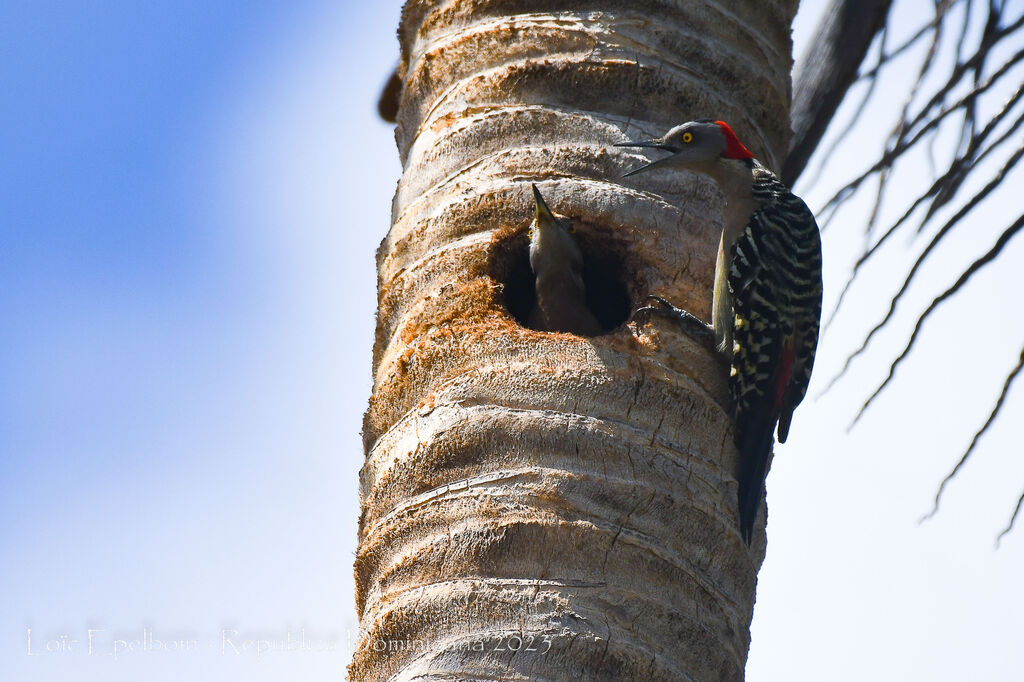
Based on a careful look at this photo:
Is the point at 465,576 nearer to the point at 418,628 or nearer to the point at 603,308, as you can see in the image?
the point at 418,628

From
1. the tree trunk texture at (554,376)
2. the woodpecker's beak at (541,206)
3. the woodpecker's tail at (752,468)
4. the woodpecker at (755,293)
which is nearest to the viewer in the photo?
the tree trunk texture at (554,376)

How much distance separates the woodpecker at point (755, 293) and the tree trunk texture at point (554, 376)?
0.07 meters

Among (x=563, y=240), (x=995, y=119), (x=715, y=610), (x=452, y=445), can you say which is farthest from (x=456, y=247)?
(x=995, y=119)

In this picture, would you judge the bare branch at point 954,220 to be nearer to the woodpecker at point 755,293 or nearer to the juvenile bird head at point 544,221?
the woodpecker at point 755,293

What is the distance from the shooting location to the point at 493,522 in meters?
2.49

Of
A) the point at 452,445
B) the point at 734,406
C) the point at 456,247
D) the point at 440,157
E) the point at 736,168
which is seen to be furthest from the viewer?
the point at 736,168

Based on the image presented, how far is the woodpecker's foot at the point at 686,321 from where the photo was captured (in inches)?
118

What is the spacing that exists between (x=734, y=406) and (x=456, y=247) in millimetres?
824

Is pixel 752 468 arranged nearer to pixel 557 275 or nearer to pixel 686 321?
pixel 686 321

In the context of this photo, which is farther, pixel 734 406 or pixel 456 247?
pixel 456 247

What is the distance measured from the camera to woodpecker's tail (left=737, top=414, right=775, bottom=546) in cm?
275

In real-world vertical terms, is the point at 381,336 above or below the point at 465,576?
above

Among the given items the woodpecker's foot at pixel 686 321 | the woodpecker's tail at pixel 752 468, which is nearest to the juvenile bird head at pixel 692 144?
the woodpecker's foot at pixel 686 321

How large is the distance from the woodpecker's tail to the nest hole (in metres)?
0.53
